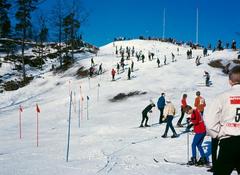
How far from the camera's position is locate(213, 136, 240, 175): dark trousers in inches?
206

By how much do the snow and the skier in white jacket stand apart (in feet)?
19.5

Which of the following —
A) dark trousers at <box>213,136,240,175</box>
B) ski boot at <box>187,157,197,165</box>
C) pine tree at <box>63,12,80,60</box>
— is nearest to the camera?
dark trousers at <box>213,136,240,175</box>

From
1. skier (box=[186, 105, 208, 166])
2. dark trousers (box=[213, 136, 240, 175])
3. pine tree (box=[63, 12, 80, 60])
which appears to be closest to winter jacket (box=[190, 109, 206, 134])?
skier (box=[186, 105, 208, 166])

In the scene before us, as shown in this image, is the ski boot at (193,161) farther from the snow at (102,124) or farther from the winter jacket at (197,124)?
the winter jacket at (197,124)

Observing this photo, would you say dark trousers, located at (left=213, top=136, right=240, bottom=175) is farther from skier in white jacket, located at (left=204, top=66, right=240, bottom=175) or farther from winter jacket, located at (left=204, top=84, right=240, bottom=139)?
winter jacket, located at (left=204, top=84, right=240, bottom=139)

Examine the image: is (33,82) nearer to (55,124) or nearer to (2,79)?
(2,79)

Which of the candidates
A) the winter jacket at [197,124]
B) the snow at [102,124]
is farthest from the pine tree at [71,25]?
the winter jacket at [197,124]

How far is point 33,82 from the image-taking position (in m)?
51.9

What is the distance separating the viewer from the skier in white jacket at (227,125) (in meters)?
5.27

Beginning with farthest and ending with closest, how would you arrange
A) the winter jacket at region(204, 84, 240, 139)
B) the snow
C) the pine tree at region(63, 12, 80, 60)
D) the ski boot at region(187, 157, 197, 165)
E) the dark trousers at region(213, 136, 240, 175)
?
the pine tree at region(63, 12, 80, 60) → the ski boot at region(187, 157, 197, 165) → the snow → the winter jacket at region(204, 84, 240, 139) → the dark trousers at region(213, 136, 240, 175)

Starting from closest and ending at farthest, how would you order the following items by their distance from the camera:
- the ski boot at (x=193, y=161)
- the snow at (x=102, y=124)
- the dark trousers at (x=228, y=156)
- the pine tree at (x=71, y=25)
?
the dark trousers at (x=228, y=156)
the snow at (x=102, y=124)
the ski boot at (x=193, y=161)
the pine tree at (x=71, y=25)

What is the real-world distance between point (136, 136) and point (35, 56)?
1977 inches

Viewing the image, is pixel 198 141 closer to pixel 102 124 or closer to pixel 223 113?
pixel 223 113

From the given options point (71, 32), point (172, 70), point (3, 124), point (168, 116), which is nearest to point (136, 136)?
point (168, 116)
